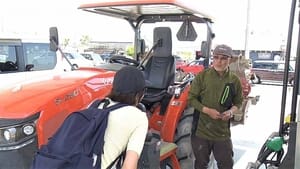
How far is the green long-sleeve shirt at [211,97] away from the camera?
309 centimetres

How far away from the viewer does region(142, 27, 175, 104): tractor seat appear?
401 centimetres

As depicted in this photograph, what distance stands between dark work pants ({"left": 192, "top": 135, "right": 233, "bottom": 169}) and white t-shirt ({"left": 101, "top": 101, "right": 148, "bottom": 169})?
149 cm

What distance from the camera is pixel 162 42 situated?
13.4 feet

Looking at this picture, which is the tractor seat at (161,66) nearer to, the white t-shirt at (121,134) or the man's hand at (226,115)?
the man's hand at (226,115)

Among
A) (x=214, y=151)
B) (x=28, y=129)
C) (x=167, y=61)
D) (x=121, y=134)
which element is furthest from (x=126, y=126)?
(x=167, y=61)

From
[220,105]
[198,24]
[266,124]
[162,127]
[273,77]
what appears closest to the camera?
[220,105]

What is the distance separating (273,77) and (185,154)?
1524cm

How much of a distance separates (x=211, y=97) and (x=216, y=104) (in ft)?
0.25

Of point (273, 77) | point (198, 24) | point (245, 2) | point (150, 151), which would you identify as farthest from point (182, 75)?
point (273, 77)

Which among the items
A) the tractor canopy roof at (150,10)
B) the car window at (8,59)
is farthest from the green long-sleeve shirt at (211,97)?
the car window at (8,59)

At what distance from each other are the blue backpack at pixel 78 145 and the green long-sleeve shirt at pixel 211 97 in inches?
58.2

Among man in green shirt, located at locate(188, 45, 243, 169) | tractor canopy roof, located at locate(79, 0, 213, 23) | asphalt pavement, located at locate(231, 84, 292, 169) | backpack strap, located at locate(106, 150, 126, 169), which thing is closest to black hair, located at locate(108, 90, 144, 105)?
backpack strap, located at locate(106, 150, 126, 169)

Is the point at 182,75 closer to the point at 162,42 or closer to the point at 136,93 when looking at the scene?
the point at 162,42

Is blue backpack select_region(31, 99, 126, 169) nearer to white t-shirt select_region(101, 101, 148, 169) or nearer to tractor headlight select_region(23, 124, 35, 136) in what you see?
white t-shirt select_region(101, 101, 148, 169)
